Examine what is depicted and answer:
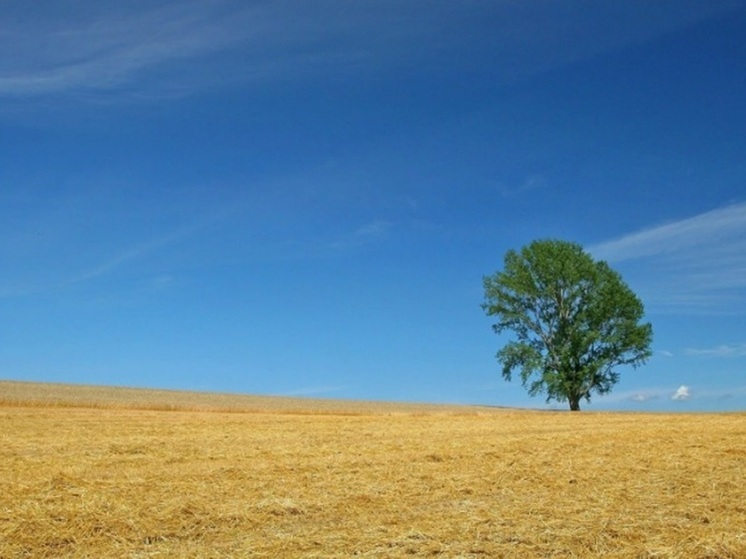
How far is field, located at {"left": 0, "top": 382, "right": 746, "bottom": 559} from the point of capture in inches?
295

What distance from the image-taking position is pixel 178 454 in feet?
49.6

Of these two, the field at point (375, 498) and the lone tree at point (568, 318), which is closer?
the field at point (375, 498)

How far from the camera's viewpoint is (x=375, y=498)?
32.1ft

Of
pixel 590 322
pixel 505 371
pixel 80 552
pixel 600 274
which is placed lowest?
pixel 80 552

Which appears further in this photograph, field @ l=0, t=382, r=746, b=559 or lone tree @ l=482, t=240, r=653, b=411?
lone tree @ l=482, t=240, r=653, b=411

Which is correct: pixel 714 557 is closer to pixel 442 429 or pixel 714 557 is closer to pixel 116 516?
pixel 116 516

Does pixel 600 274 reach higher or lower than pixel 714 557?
higher

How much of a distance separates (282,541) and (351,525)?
988mm

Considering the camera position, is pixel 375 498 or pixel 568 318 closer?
pixel 375 498

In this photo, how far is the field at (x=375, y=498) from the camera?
749 centimetres

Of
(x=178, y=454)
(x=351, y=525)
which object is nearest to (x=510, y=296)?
(x=178, y=454)

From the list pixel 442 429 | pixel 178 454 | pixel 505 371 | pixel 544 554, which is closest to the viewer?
pixel 544 554

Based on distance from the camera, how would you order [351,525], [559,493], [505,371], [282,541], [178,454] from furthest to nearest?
1. [505,371]
2. [178,454]
3. [559,493]
4. [351,525]
5. [282,541]

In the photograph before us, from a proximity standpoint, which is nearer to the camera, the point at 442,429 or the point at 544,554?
the point at 544,554
